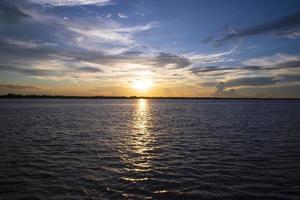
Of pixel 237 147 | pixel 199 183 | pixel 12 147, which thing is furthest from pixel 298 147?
pixel 12 147

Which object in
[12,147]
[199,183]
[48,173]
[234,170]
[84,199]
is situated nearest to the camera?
[84,199]

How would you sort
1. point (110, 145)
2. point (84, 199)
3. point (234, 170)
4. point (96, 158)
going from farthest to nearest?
point (110, 145) < point (96, 158) < point (234, 170) < point (84, 199)

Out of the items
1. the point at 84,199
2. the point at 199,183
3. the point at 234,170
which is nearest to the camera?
the point at 84,199

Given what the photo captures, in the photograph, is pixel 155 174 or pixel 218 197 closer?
pixel 218 197

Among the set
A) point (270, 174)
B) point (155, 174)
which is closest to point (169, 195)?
point (155, 174)

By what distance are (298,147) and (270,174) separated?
11.7 m

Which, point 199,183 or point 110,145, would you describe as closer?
point 199,183

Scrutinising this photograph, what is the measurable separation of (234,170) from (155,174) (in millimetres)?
5651

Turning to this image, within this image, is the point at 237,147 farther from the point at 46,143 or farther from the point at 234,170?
the point at 46,143

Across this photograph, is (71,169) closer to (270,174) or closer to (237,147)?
(270,174)

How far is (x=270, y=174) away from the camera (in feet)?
53.6

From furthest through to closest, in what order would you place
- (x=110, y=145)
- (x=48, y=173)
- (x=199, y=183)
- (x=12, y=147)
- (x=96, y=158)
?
(x=110, y=145) < (x=12, y=147) < (x=96, y=158) < (x=48, y=173) < (x=199, y=183)

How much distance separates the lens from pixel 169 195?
12688 millimetres

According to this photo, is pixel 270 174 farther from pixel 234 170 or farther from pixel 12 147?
pixel 12 147
